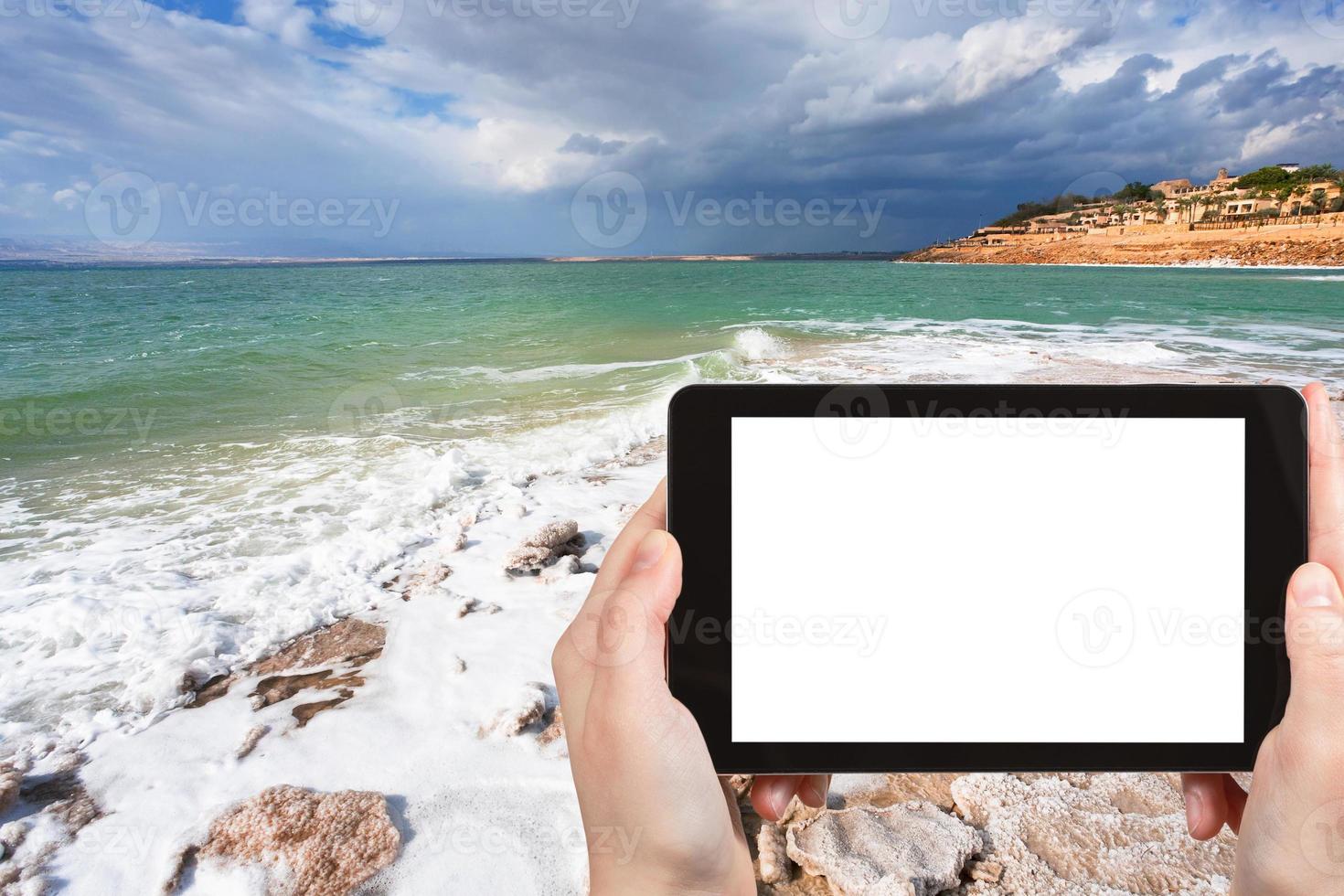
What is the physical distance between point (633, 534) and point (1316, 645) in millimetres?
1184

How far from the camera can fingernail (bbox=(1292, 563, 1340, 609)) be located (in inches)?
40.8

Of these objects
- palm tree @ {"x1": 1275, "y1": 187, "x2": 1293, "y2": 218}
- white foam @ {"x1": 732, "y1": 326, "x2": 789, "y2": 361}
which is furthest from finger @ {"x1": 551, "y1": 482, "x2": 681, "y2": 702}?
palm tree @ {"x1": 1275, "y1": 187, "x2": 1293, "y2": 218}

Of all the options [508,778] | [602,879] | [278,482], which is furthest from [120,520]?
[602,879]

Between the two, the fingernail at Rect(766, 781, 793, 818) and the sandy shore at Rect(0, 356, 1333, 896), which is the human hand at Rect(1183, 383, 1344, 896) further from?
the fingernail at Rect(766, 781, 793, 818)

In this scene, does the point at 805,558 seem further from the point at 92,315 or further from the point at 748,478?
the point at 92,315

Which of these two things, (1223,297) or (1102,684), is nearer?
(1102,684)

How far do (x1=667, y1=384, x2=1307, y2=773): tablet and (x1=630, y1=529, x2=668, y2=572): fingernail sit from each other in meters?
0.03

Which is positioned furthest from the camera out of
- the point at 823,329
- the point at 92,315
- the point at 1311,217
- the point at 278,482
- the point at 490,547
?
the point at 1311,217

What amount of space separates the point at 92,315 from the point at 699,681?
27385 mm

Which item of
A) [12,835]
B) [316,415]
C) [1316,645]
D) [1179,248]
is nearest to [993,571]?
[1316,645]

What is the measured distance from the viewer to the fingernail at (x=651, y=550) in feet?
3.43

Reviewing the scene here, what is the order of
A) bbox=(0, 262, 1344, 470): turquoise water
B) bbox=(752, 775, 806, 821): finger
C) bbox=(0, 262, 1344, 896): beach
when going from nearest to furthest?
1. bbox=(752, 775, 806, 821): finger
2. bbox=(0, 262, 1344, 896): beach
3. bbox=(0, 262, 1344, 470): turquoise water

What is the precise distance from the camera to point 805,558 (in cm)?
106

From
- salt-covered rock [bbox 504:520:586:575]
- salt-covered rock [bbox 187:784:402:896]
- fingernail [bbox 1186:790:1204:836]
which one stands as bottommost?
salt-covered rock [bbox 187:784:402:896]
